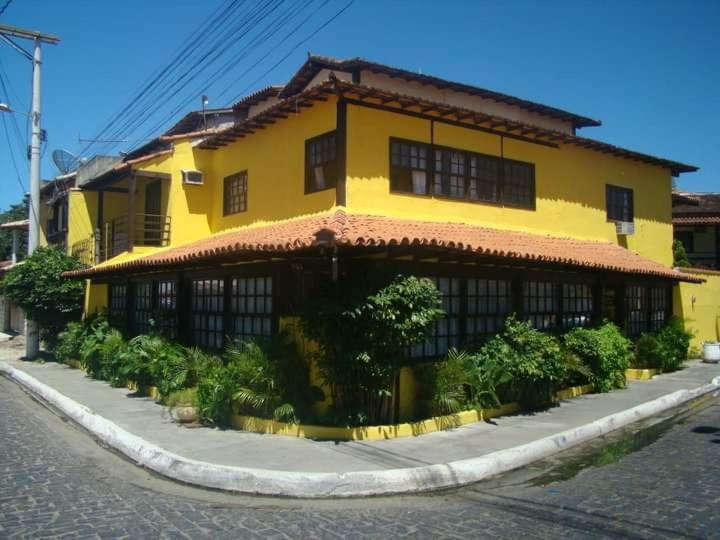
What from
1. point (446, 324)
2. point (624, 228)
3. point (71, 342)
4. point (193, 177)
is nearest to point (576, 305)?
point (624, 228)

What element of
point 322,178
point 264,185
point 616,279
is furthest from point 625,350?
point 264,185

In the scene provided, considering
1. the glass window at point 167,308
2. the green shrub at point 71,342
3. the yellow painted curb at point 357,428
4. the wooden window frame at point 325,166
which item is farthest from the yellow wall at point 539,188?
the green shrub at point 71,342

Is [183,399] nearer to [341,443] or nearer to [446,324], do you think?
[341,443]

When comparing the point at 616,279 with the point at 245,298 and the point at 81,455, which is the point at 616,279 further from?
the point at 81,455

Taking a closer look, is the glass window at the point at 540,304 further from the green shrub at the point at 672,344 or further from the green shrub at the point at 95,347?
the green shrub at the point at 95,347

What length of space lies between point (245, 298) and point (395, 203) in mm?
3376

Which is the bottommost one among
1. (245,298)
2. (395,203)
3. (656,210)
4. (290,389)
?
(290,389)

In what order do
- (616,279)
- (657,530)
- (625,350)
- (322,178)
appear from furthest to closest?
(616,279), (625,350), (322,178), (657,530)

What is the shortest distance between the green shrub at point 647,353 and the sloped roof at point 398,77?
20.3 ft

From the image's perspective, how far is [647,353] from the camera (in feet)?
51.8

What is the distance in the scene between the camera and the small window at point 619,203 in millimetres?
17203

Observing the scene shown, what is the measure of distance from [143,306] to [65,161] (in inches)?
498

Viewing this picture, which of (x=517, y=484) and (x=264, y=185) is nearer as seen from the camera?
(x=517, y=484)

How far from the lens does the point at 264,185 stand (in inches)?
540
